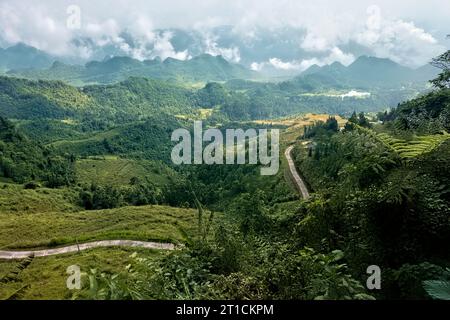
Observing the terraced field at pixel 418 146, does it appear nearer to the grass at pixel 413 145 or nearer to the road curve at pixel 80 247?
the grass at pixel 413 145

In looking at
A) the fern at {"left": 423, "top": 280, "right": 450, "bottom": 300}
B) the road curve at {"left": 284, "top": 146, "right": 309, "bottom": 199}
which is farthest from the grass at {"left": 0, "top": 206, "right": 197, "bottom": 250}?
the fern at {"left": 423, "top": 280, "right": 450, "bottom": 300}

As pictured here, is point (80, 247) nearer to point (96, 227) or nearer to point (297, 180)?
point (96, 227)

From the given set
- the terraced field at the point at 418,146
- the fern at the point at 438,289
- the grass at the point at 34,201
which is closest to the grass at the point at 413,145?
the terraced field at the point at 418,146

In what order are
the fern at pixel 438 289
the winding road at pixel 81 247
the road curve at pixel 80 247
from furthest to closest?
the road curve at pixel 80 247 < the winding road at pixel 81 247 < the fern at pixel 438 289

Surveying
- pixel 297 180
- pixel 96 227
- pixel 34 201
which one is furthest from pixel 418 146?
pixel 34 201

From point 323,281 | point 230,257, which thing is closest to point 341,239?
point 230,257

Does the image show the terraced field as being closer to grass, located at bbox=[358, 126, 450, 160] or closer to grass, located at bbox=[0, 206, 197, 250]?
grass, located at bbox=[358, 126, 450, 160]
